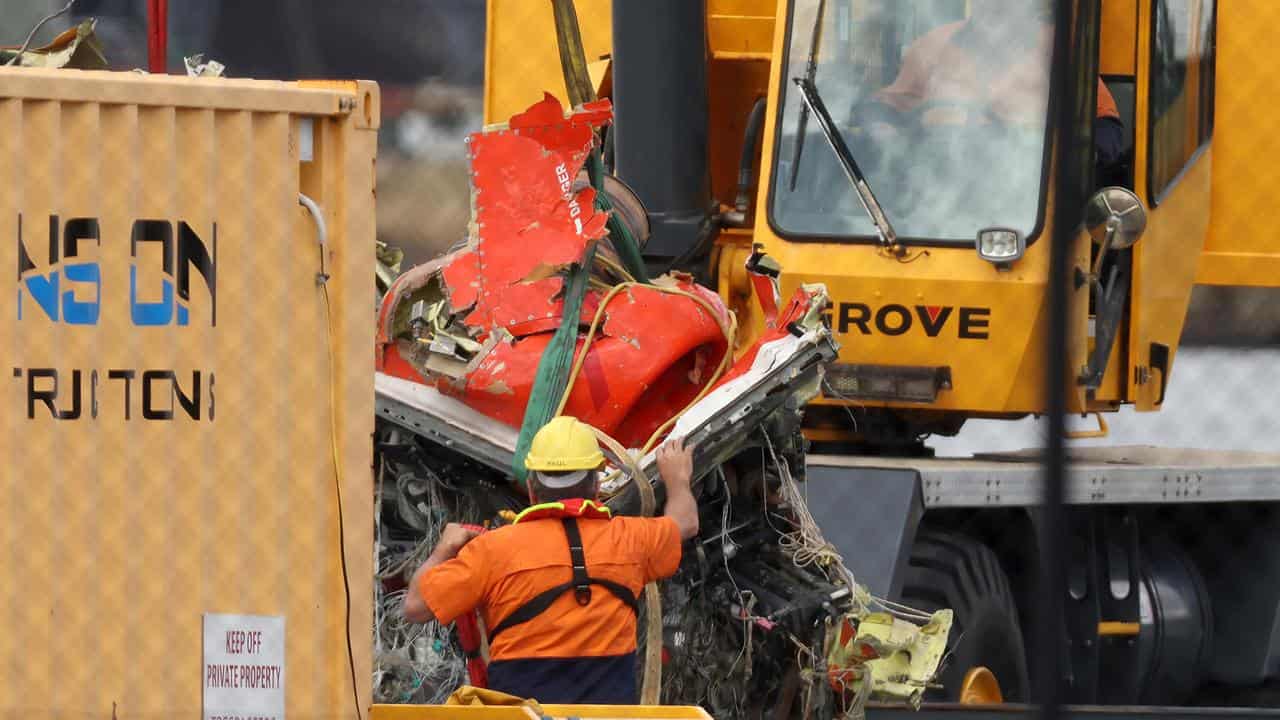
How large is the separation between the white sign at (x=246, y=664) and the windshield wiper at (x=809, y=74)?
330 cm

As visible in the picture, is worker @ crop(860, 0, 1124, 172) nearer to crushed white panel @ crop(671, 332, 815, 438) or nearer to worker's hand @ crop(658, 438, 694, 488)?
crushed white panel @ crop(671, 332, 815, 438)

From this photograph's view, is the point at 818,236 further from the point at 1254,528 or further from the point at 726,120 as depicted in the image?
the point at 1254,528

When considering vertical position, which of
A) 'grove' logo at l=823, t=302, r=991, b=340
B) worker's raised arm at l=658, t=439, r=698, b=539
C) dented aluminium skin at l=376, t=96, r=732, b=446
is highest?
dented aluminium skin at l=376, t=96, r=732, b=446

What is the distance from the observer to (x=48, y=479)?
11.3 feet

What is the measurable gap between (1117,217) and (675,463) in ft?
7.12

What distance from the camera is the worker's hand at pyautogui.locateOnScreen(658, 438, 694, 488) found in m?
4.73

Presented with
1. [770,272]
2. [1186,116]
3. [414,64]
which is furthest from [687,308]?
[414,64]

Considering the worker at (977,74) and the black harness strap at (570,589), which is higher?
the worker at (977,74)

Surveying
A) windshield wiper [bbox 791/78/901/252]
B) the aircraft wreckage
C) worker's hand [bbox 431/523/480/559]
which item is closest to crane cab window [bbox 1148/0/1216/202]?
windshield wiper [bbox 791/78/901/252]

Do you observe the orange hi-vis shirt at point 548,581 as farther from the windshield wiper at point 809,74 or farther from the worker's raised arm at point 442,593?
the windshield wiper at point 809,74

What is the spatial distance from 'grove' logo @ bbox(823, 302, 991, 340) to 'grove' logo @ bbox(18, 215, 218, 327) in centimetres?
312

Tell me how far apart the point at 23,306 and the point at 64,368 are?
0.14 meters

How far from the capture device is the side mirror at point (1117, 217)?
6.13 meters

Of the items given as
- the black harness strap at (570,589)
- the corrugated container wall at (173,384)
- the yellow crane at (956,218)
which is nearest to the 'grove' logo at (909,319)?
the yellow crane at (956,218)
